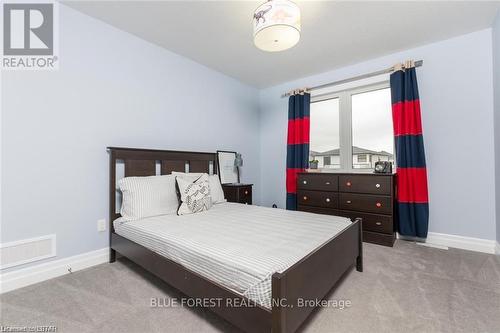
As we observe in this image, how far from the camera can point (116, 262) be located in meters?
2.26

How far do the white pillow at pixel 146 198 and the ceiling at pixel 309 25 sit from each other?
1659 mm

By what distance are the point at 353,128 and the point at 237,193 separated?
2063mm

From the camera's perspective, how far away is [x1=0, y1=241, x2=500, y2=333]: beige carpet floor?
1335mm

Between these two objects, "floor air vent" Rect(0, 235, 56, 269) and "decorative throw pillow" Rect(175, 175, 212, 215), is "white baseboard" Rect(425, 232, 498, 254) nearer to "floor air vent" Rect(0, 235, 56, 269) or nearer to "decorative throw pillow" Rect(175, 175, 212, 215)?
"decorative throw pillow" Rect(175, 175, 212, 215)

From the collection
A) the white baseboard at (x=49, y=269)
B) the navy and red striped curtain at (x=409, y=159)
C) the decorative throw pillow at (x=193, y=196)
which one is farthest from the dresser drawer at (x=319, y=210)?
the white baseboard at (x=49, y=269)

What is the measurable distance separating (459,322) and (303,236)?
103 cm

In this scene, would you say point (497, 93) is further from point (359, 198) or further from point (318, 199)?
point (318, 199)

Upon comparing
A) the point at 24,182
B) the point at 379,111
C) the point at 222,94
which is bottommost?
the point at 24,182

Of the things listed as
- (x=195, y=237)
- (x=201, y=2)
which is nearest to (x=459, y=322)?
(x=195, y=237)

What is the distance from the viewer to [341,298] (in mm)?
1607

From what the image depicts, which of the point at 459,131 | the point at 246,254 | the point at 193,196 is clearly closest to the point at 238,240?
the point at 246,254

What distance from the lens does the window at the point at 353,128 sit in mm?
3189

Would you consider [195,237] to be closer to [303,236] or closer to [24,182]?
Answer: [303,236]

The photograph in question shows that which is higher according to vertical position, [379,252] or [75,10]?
[75,10]
